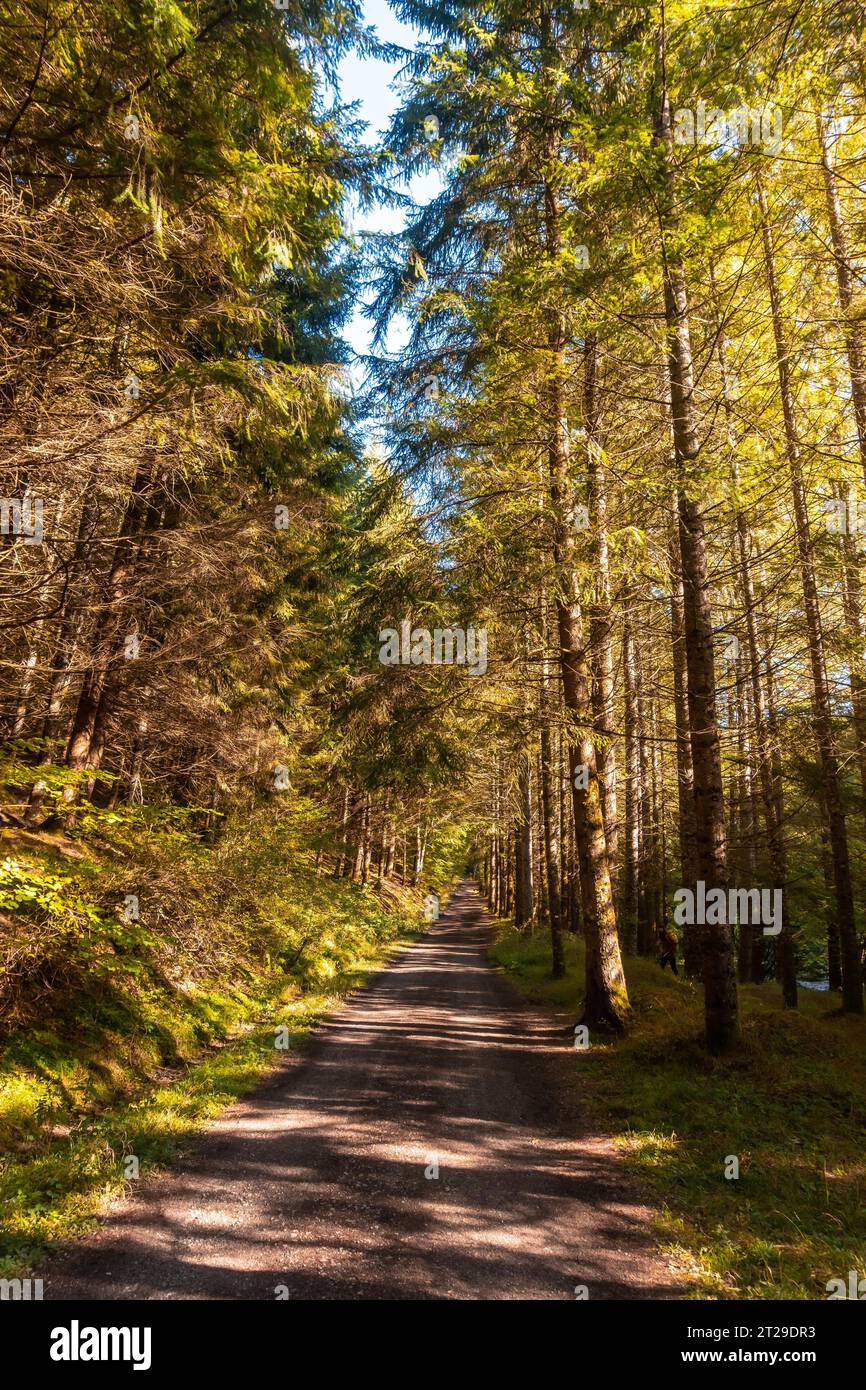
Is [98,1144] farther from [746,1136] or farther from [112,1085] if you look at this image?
[746,1136]

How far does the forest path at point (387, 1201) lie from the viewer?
4051 millimetres

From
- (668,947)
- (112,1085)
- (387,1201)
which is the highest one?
(668,947)

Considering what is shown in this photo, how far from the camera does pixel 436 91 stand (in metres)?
9.55

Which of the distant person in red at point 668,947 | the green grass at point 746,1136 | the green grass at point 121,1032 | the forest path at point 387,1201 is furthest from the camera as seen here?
the distant person in red at point 668,947

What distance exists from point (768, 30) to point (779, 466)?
3.70m

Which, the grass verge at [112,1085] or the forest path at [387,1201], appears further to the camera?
the grass verge at [112,1085]

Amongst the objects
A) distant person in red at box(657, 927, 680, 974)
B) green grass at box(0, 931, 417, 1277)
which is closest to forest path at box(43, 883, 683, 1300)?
green grass at box(0, 931, 417, 1277)

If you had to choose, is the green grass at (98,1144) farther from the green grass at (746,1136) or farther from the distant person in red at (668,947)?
the distant person in red at (668,947)

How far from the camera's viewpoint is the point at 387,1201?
5.11 meters

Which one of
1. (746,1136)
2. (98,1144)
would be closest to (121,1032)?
(98,1144)

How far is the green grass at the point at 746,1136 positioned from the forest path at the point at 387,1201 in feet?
1.33

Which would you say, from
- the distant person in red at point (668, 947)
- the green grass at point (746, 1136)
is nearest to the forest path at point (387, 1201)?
the green grass at point (746, 1136)

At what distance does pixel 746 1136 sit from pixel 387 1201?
3.85m
